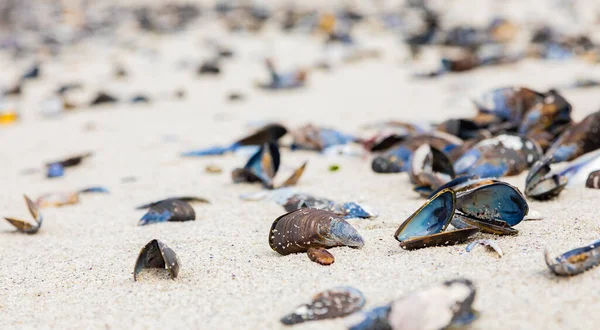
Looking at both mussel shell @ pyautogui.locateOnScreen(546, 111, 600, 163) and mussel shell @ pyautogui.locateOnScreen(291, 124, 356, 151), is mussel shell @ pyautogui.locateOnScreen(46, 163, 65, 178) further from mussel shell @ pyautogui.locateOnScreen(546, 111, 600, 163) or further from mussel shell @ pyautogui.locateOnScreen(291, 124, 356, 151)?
mussel shell @ pyautogui.locateOnScreen(546, 111, 600, 163)

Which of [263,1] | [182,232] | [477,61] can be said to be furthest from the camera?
[263,1]

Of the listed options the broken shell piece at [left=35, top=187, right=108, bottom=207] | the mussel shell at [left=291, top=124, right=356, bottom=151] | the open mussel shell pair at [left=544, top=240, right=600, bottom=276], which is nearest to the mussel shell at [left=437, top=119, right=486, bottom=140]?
the mussel shell at [left=291, top=124, right=356, bottom=151]

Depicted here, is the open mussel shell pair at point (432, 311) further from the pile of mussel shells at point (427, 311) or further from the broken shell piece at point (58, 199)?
the broken shell piece at point (58, 199)

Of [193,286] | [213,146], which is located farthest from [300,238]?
[213,146]

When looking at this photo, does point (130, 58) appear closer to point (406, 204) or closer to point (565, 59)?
point (565, 59)

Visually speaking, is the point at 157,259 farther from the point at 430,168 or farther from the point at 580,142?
the point at 580,142

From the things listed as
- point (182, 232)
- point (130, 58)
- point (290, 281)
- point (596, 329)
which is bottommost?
point (130, 58)
